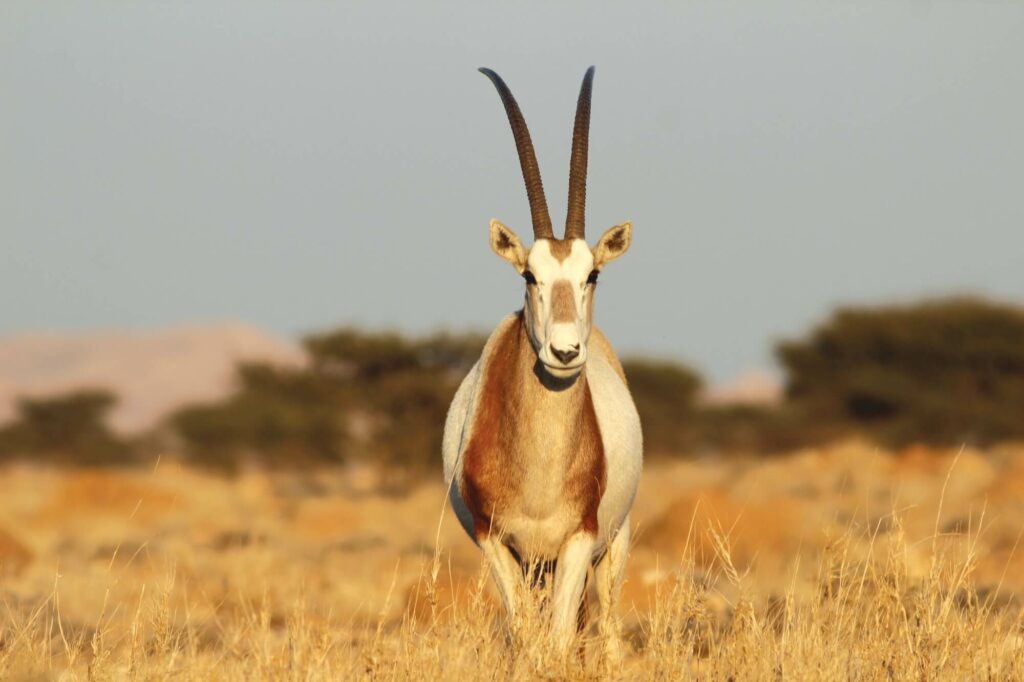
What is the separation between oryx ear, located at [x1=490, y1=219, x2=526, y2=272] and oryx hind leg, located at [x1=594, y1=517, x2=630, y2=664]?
147 cm

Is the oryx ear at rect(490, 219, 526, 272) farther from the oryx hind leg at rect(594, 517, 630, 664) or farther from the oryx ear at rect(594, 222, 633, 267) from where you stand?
the oryx hind leg at rect(594, 517, 630, 664)

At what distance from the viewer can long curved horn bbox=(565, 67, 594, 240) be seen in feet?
24.7

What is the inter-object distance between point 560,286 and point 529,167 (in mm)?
1133

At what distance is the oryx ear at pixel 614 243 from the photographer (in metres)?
7.27

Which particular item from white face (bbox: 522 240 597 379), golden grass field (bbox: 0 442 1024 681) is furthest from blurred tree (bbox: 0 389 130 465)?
white face (bbox: 522 240 597 379)

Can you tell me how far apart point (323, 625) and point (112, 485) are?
22.4 meters

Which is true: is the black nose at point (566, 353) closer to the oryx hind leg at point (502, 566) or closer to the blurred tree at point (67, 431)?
the oryx hind leg at point (502, 566)

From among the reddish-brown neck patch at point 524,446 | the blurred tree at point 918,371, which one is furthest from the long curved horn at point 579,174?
the blurred tree at point 918,371

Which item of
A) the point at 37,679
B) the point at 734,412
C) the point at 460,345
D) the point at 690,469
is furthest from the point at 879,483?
the point at 37,679

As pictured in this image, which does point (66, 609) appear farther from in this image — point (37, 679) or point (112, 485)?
point (112, 485)

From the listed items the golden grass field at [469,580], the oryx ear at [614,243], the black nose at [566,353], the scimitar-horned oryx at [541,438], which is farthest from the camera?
the oryx ear at [614,243]

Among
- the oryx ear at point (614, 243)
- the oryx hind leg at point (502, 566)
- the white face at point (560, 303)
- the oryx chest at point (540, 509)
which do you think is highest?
the oryx ear at point (614, 243)

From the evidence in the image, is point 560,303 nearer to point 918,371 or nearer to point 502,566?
point 502,566

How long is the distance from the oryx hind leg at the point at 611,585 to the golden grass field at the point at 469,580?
10cm
